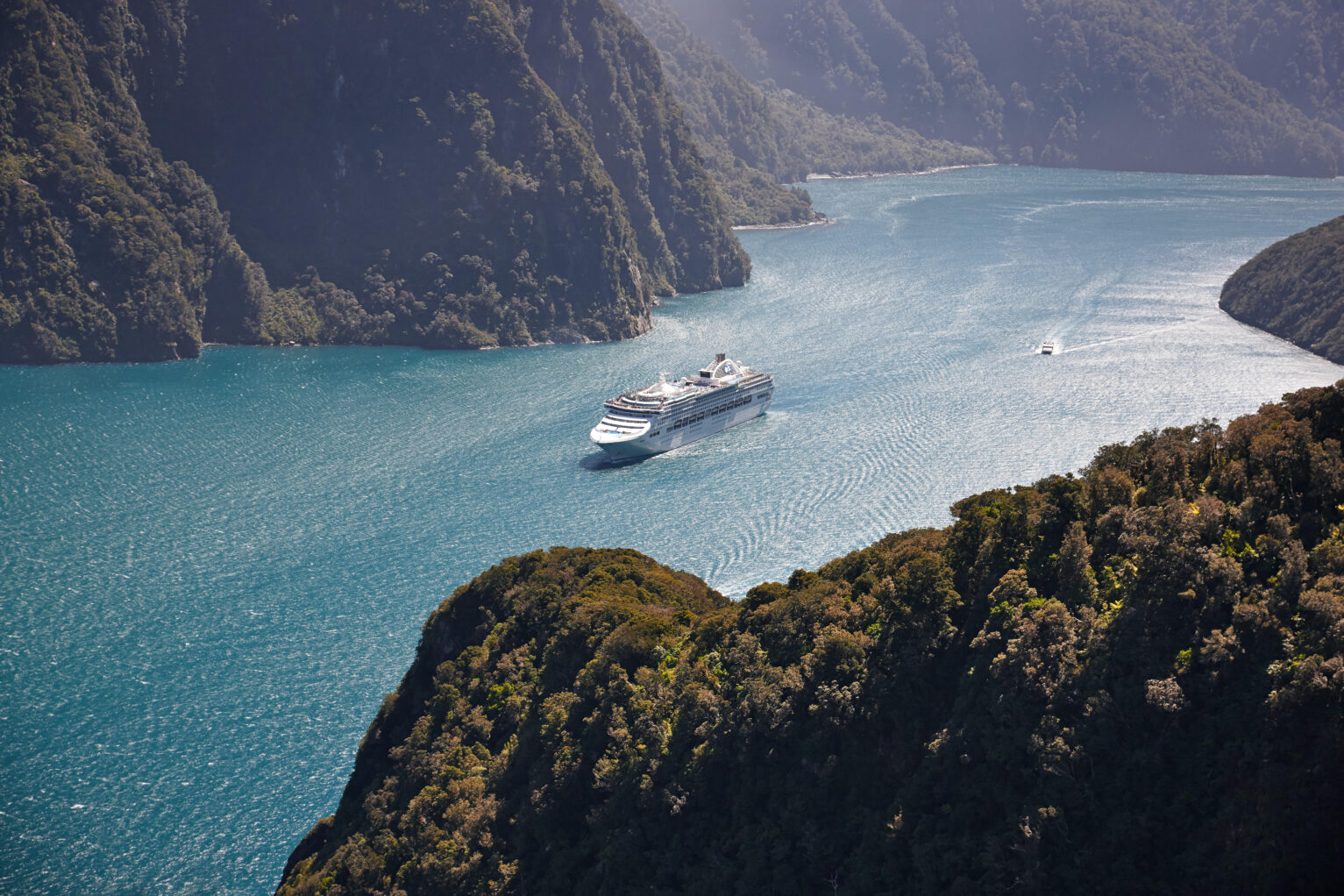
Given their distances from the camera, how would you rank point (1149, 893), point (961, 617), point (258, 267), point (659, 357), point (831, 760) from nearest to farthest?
point (1149, 893), point (831, 760), point (961, 617), point (659, 357), point (258, 267)

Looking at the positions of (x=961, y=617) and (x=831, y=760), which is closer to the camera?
(x=831, y=760)

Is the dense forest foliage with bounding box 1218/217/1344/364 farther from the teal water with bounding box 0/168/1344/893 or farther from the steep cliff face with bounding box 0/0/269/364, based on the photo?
the steep cliff face with bounding box 0/0/269/364

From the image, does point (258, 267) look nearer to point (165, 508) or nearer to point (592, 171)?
point (592, 171)

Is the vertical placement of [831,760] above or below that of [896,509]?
above

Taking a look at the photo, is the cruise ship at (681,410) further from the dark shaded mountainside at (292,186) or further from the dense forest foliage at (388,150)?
the dense forest foliage at (388,150)

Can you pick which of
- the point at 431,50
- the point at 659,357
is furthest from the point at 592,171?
the point at 659,357

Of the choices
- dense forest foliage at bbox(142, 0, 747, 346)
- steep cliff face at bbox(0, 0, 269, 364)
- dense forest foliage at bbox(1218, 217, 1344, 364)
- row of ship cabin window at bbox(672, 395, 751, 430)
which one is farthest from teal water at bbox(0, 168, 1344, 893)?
dense forest foliage at bbox(142, 0, 747, 346)

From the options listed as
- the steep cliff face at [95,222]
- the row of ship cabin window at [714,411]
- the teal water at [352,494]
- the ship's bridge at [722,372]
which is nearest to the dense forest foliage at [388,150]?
the steep cliff face at [95,222]
